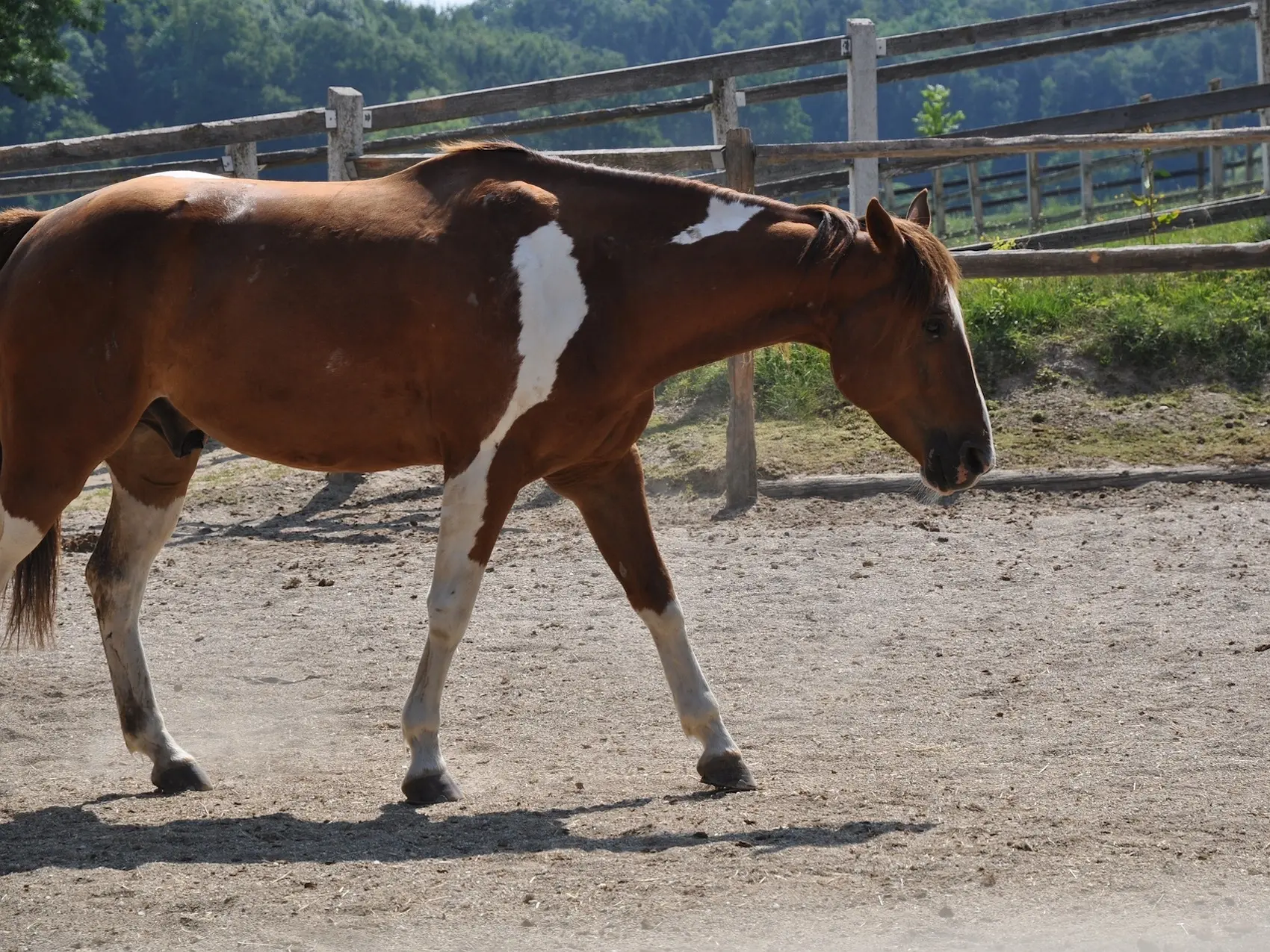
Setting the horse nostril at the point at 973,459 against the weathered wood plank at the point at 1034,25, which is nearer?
the horse nostril at the point at 973,459

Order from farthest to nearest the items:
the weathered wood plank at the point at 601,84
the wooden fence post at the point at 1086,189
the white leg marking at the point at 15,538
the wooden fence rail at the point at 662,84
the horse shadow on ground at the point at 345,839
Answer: the wooden fence post at the point at 1086,189 → the weathered wood plank at the point at 601,84 → the wooden fence rail at the point at 662,84 → the white leg marking at the point at 15,538 → the horse shadow on ground at the point at 345,839

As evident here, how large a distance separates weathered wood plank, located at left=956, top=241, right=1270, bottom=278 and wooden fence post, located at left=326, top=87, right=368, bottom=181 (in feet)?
13.3

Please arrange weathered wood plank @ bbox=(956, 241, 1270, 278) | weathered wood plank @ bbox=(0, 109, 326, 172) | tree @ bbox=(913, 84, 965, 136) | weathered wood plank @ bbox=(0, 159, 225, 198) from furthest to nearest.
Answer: tree @ bbox=(913, 84, 965, 136) → weathered wood plank @ bbox=(0, 159, 225, 198) → weathered wood plank @ bbox=(0, 109, 326, 172) → weathered wood plank @ bbox=(956, 241, 1270, 278)

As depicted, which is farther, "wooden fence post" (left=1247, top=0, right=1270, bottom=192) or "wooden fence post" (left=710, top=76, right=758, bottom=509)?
"wooden fence post" (left=1247, top=0, right=1270, bottom=192)

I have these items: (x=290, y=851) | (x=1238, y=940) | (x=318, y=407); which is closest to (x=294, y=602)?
(x=318, y=407)

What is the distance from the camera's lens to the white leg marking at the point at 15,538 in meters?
4.26

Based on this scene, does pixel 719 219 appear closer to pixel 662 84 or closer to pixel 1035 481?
pixel 1035 481

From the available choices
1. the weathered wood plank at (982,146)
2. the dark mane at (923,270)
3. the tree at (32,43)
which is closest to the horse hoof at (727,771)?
the dark mane at (923,270)

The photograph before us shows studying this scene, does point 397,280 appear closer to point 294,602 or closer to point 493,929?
point 493,929

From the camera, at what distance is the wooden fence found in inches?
323

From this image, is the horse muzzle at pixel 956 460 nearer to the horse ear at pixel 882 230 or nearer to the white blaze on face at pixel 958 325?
the white blaze on face at pixel 958 325

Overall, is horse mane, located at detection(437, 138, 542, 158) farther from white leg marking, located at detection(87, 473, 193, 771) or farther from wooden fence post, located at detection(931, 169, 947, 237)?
wooden fence post, located at detection(931, 169, 947, 237)

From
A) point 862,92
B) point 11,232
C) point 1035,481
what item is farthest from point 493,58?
point 11,232

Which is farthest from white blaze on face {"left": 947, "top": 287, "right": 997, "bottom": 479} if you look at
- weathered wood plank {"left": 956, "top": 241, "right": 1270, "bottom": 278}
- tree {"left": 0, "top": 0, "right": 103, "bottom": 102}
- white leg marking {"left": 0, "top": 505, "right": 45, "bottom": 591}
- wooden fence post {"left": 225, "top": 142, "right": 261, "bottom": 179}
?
tree {"left": 0, "top": 0, "right": 103, "bottom": 102}
